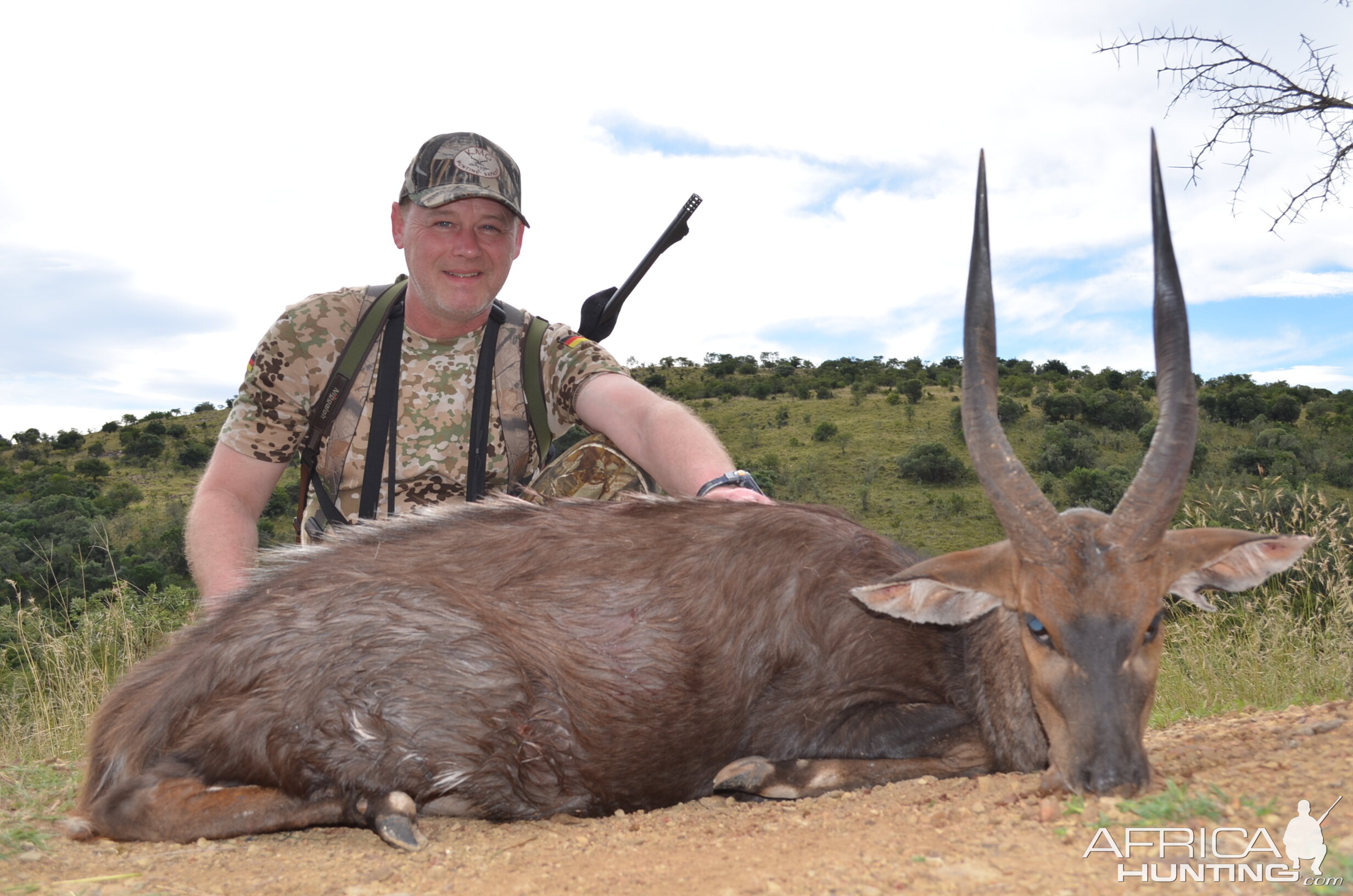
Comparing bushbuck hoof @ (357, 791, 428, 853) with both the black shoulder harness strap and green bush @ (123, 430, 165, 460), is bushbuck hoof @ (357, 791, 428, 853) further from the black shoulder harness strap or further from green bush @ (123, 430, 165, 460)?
green bush @ (123, 430, 165, 460)

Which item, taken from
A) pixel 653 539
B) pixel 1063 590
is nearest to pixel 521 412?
pixel 653 539

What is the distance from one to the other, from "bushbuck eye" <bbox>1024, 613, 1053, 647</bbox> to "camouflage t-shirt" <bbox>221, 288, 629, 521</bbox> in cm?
321

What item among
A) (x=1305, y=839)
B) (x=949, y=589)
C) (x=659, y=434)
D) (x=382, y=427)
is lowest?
(x=1305, y=839)

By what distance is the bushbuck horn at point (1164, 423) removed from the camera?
342cm

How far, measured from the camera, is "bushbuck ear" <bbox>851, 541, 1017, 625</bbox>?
375 cm

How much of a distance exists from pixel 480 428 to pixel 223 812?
9.95ft

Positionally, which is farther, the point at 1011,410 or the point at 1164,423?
the point at 1011,410

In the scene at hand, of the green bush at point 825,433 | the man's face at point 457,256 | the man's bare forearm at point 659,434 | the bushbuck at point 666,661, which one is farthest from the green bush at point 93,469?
the bushbuck at point 666,661

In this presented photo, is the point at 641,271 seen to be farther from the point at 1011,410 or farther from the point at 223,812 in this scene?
the point at 1011,410

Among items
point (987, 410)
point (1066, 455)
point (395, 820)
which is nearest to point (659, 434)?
point (987, 410)

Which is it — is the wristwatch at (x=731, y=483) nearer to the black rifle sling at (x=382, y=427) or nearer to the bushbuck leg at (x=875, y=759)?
the bushbuck leg at (x=875, y=759)

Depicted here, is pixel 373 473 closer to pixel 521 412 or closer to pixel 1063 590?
pixel 521 412

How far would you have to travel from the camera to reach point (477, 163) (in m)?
6.23

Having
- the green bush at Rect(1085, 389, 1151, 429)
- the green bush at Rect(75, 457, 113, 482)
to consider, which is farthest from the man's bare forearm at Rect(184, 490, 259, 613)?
the green bush at Rect(1085, 389, 1151, 429)
